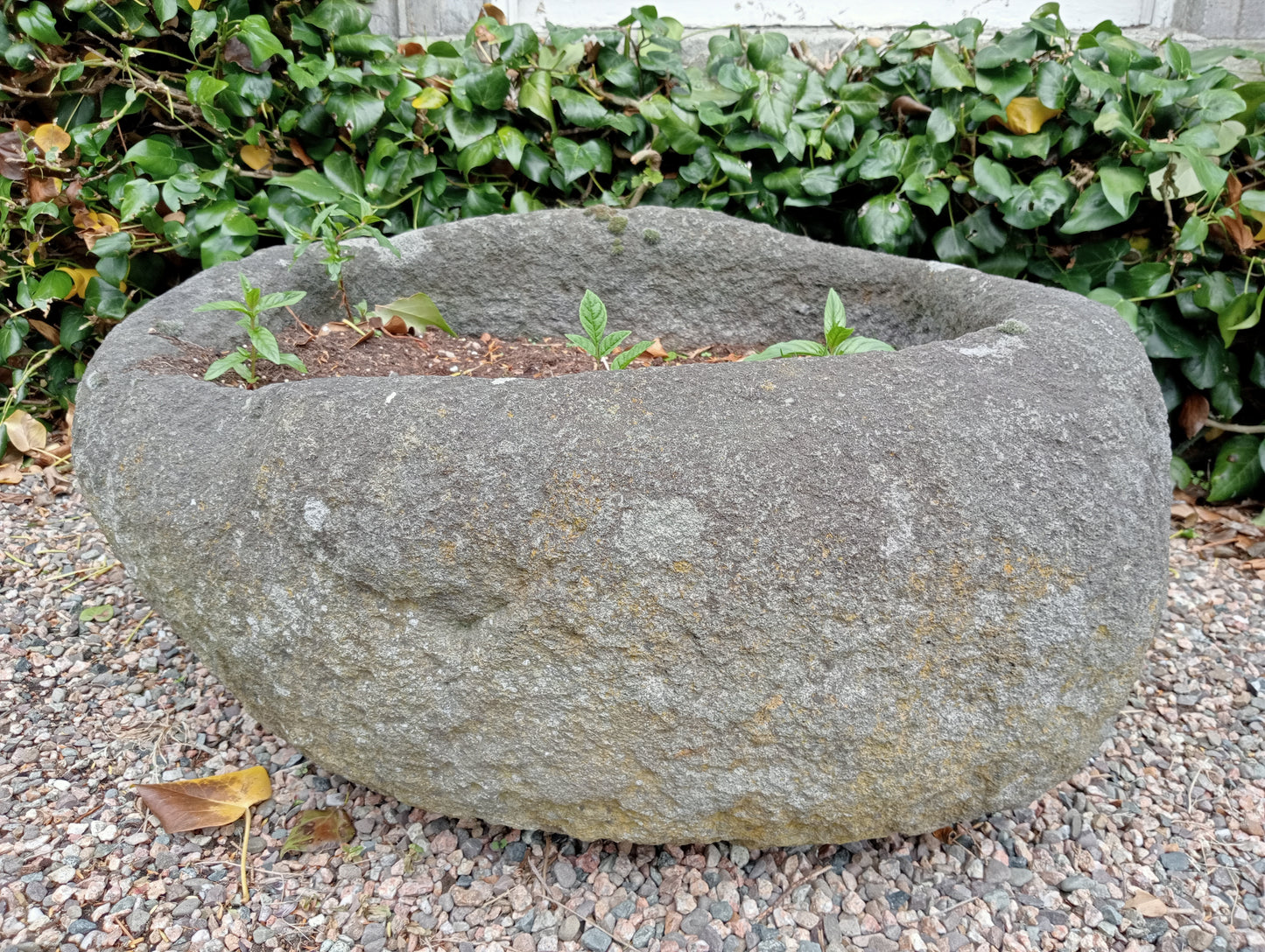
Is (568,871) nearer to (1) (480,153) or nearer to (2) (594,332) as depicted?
(2) (594,332)

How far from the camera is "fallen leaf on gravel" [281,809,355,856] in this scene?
4.58ft

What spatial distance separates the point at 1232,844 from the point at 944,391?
982 millimetres

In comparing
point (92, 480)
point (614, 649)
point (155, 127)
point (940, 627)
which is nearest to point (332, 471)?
point (614, 649)

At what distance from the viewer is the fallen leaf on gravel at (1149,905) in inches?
52.0

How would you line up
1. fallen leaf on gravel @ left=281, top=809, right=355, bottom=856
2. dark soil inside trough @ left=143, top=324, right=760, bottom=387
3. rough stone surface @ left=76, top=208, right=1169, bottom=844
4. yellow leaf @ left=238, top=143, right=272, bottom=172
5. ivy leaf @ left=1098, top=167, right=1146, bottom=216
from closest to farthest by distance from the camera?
rough stone surface @ left=76, top=208, right=1169, bottom=844 → fallen leaf on gravel @ left=281, top=809, right=355, bottom=856 → dark soil inside trough @ left=143, top=324, right=760, bottom=387 → ivy leaf @ left=1098, top=167, right=1146, bottom=216 → yellow leaf @ left=238, top=143, right=272, bottom=172

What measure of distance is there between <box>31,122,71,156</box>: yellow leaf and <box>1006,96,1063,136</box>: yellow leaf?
8.51 ft

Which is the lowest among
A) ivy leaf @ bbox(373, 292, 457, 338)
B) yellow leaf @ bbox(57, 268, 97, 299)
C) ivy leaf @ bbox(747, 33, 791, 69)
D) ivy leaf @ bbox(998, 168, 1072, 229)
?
yellow leaf @ bbox(57, 268, 97, 299)

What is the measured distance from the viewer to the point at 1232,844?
1.48 metres

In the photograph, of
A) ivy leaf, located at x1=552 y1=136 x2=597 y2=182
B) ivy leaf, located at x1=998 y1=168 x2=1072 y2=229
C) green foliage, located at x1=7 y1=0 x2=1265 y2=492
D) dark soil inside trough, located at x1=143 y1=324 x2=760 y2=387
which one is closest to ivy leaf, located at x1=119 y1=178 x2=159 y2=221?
green foliage, located at x1=7 y1=0 x2=1265 y2=492

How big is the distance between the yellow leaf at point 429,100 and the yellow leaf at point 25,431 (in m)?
1.48

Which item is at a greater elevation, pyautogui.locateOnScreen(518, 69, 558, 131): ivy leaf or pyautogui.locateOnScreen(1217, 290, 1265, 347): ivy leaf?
pyautogui.locateOnScreen(518, 69, 558, 131): ivy leaf

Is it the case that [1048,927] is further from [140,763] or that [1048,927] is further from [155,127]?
[155,127]

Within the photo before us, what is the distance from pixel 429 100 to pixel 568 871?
2.02 meters

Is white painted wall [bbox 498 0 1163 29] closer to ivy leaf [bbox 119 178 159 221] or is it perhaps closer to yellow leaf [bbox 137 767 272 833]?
ivy leaf [bbox 119 178 159 221]
